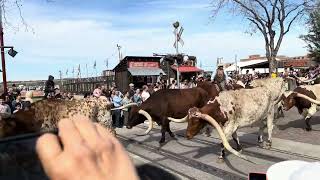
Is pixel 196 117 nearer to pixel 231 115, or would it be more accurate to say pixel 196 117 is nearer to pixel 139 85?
pixel 231 115

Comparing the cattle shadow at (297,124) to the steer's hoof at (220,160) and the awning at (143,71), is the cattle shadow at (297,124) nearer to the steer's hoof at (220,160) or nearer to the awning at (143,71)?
the steer's hoof at (220,160)

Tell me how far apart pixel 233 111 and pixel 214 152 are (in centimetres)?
155

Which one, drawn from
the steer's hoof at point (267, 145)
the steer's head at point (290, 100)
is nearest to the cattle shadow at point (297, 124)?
the steer's head at point (290, 100)

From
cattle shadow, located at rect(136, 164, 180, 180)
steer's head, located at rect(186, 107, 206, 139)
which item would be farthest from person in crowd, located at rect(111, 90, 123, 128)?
cattle shadow, located at rect(136, 164, 180, 180)

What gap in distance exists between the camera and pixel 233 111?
11.4 m

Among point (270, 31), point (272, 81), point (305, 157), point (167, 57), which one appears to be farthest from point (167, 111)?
point (270, 31)

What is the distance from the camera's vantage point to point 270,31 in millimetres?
31234

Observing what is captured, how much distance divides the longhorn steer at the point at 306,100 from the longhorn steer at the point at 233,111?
3554 millimetres

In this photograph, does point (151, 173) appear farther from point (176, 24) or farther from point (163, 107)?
point (176, 24)

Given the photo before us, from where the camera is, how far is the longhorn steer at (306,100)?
1559 cm

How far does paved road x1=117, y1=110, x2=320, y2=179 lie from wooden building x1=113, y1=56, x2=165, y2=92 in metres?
20.6

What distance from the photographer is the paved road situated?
33.7ft

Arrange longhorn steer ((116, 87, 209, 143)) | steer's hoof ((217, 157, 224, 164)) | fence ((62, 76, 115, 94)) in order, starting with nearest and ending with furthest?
steer's hoof ((217, 157, 224, 164)) < longhorn steer ((116, 87, 209, 143)) < fence ((62, 76, 115, 94))

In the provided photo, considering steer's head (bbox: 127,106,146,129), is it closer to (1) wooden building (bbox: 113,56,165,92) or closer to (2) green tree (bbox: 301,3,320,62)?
(1) wooden building (bbox: 113,56,165,92)
